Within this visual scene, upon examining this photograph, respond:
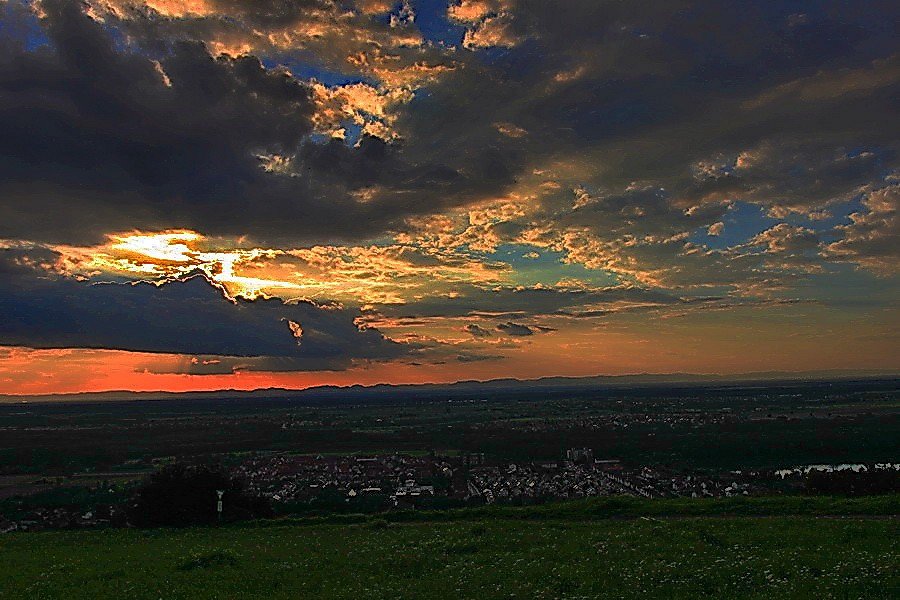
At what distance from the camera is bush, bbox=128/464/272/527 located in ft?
120

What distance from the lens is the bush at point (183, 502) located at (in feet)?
120

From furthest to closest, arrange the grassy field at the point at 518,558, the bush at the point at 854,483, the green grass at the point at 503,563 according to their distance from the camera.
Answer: the bush at the point at 854,483 < the grassy field at the point at 518,558 < the green grass at the point at 503,563

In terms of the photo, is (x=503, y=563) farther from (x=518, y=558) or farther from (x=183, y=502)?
(x=183, y=502)

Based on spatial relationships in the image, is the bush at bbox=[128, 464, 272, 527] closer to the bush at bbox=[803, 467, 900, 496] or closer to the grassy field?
the grassy field

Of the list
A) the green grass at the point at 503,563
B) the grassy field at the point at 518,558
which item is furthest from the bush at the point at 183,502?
the green grass at the point at 503,563

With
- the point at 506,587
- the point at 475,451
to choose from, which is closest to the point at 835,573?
the point at 506,587

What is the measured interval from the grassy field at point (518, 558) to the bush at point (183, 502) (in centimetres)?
349

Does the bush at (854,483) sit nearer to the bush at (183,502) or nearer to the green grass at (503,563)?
the green grass at (503,563)

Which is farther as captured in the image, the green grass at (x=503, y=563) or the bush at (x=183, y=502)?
the bush at (x=183, y=502)

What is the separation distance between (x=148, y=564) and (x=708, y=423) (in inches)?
6105

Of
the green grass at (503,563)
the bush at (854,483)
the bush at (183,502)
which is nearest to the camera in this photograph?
the green grass at (503,563)

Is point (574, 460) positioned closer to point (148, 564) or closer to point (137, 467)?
point (137, 467)

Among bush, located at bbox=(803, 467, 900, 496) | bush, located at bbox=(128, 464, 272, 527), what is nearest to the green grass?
bush, located at bbox=(128, 464, 272, 527)

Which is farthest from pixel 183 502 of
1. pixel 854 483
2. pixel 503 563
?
pixel 854 483
